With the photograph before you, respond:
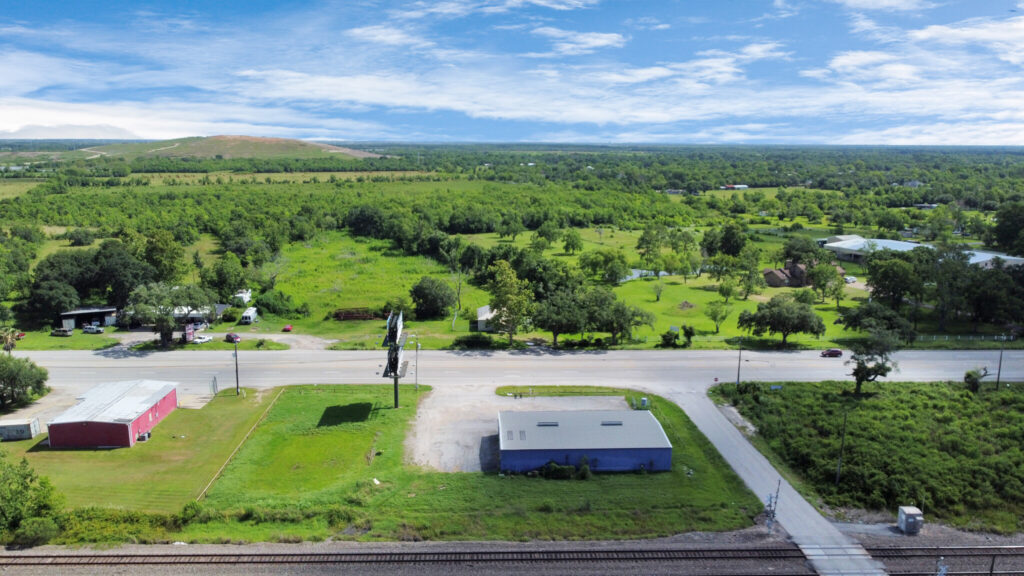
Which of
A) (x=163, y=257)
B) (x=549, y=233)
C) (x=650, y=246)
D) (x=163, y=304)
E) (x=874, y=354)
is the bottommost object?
(x=874, y=354)

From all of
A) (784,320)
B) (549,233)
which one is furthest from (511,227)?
(784,320)

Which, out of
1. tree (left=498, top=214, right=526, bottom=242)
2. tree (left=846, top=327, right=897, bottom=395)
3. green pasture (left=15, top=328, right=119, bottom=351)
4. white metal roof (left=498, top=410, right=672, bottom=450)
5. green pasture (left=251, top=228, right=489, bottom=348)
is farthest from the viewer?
tree (left=498, top=214, right=526, bottom=242)

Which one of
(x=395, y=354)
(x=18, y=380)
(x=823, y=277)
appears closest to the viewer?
(x=18, y=380)

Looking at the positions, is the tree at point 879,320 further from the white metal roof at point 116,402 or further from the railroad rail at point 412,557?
the white metal roof at point 116,402

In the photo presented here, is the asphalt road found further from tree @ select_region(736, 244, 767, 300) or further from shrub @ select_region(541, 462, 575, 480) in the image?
tree @ select_region(736, 244, 767, 300)

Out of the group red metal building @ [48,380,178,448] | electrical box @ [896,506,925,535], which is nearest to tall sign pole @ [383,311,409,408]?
red metal building @ [48,380,178,448]

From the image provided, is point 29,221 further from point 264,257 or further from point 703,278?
point 703,278

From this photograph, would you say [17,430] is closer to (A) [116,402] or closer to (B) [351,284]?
(A) [116,402]

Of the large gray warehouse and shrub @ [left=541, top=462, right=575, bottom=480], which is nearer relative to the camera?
shrub @ [left=541, top=462, right=575, bottom=480]
